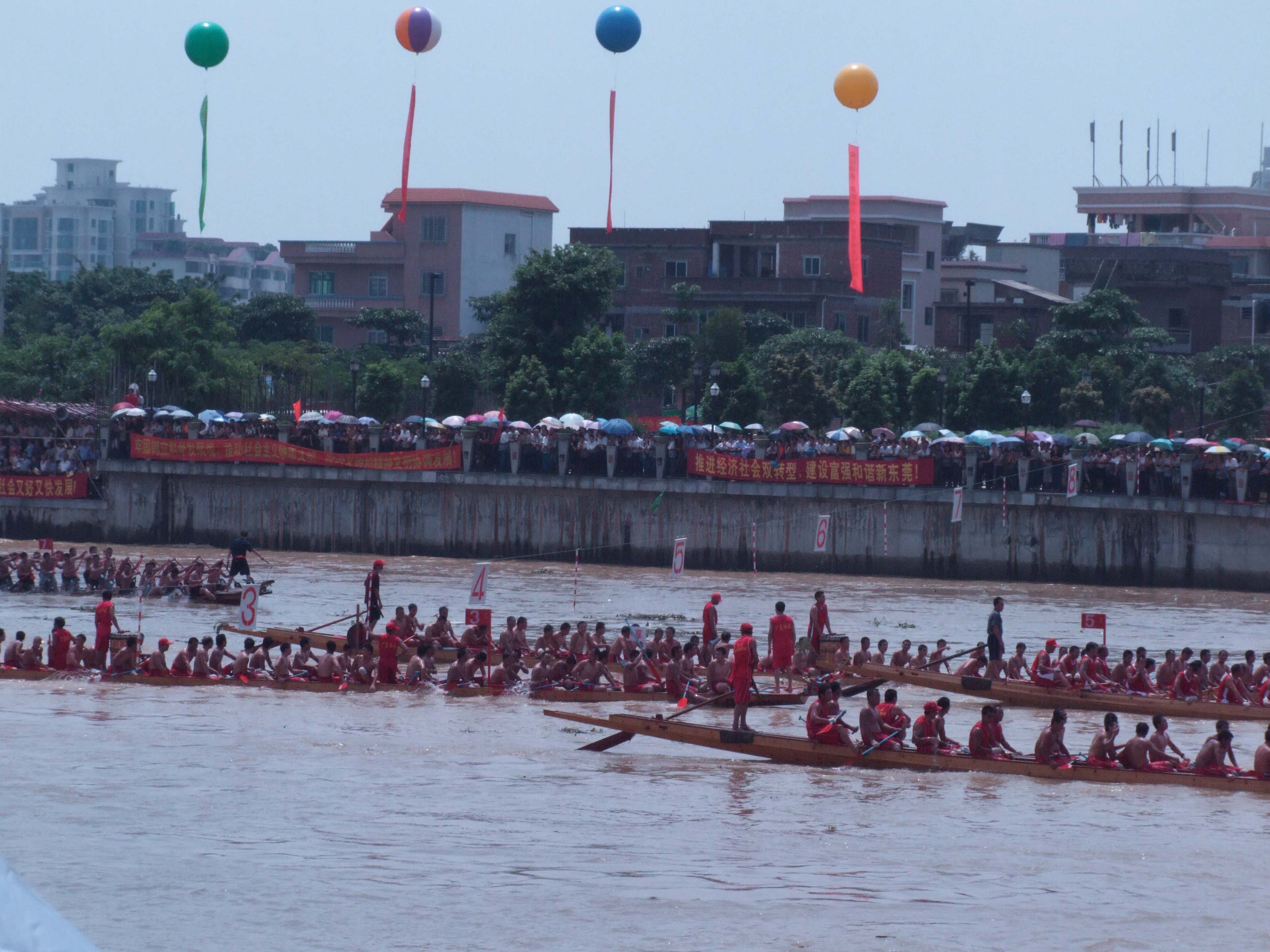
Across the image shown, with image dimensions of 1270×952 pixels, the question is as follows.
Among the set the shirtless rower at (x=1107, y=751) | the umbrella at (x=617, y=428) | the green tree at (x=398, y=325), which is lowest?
the shirtless rower at (x=1107, y=751)

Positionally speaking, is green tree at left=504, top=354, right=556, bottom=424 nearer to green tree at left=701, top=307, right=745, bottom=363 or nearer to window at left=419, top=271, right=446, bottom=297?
green tree at left=701, top=307, right=745, bottom=363

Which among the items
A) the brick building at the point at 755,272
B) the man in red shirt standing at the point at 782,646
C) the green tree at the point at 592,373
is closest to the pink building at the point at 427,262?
the brick building at the point at 755,272

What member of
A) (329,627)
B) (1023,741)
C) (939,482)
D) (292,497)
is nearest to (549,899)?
(1023,741)

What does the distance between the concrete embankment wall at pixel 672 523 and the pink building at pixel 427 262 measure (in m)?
33.7

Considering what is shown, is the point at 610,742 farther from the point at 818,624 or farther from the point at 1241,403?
the point at 1241,403

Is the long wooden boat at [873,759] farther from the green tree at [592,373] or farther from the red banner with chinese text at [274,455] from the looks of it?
the green tree at [592,373]

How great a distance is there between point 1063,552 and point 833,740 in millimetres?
22501

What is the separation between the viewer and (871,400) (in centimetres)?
5325

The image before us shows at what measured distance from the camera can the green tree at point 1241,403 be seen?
56.7 metres

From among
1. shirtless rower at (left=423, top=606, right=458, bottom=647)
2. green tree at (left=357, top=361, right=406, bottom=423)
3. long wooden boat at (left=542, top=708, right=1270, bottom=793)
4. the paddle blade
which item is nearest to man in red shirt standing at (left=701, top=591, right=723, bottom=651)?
shirtless rower at (left=423, top=606, right=458, bottom=647)

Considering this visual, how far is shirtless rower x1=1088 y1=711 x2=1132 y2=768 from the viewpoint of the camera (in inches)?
690

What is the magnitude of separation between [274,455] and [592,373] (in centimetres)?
1512

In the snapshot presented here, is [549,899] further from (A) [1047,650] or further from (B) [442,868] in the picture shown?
(A) [1047,650]

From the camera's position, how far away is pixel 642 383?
65750 mm
